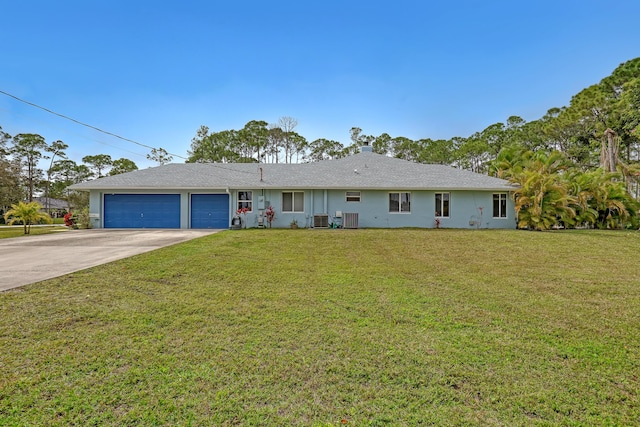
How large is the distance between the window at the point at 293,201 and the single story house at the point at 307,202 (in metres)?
0.05

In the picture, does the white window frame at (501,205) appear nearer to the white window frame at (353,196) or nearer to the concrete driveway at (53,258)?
the white window frame at (353,196)

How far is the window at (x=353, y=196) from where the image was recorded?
16.3 meters

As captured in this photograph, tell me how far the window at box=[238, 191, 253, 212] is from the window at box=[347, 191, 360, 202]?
532cm

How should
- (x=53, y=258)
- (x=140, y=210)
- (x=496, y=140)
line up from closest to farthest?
1. (x=53, y=258)
2. (x=140, y=210)
3. (x=496, y=140)

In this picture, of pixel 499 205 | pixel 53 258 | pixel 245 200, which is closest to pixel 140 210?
pixel 245 200

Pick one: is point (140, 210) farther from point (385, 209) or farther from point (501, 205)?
point (501, 205)

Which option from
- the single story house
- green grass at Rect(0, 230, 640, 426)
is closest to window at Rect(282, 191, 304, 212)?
the single story house

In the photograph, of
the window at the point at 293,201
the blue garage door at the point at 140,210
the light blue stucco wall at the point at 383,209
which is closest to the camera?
the light blue stucco wall at the point at 383,209

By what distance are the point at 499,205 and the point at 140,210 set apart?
19.7 metres

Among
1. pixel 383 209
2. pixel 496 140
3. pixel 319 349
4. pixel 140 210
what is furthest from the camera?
pixel 496 140

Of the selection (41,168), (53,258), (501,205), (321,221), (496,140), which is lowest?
(53,258)

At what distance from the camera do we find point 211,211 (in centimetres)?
1669

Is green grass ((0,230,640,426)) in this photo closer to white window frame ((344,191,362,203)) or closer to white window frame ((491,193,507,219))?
white window frame ((344,191,362,203))

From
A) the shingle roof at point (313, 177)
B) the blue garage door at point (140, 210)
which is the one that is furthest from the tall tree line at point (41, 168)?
the shingle roof at point (313, 177)
